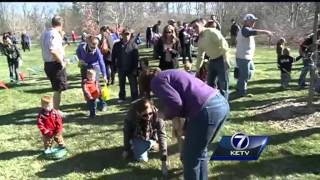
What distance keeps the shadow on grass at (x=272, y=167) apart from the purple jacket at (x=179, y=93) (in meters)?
1.87

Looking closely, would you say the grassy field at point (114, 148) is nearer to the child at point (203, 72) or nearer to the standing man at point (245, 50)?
the standing man at point (245, 50)

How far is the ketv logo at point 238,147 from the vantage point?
5.68 meters

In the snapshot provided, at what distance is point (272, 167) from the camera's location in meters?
5.97

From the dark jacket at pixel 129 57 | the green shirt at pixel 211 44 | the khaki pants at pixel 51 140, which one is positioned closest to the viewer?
the khaki pants at pixel 51 140

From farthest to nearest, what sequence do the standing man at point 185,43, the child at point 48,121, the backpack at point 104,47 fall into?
the standing man at point 185,43, the backpack at point 104,47, the child at point 48,121

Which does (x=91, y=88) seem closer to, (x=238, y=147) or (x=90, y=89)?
(x=90, y=89)

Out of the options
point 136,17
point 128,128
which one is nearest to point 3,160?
point 128,128

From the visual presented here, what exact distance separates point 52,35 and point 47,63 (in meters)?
0.54

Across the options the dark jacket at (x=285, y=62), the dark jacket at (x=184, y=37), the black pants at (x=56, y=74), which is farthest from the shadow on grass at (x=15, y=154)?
the dark jacket at (x=184, y=37)

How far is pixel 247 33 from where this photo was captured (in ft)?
30.1

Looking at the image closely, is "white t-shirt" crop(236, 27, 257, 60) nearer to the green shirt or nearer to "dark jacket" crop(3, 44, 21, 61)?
the green shirt

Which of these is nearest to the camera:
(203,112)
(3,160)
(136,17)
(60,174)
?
(203,112)

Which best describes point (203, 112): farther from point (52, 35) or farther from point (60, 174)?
point (52, 35)

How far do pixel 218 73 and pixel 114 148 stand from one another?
8.20ft
